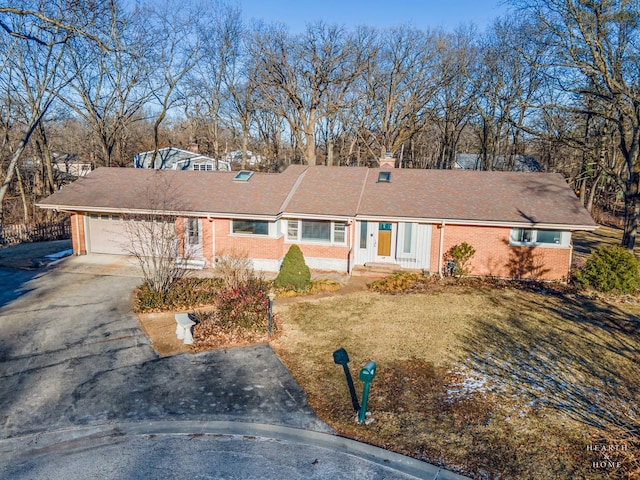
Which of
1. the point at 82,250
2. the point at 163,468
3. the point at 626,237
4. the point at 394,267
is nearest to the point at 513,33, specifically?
the point at 626,237

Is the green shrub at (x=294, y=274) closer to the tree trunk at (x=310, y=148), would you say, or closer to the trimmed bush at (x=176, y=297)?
the trimmed bush at (x=176, y=297)

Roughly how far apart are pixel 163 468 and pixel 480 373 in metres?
6.25

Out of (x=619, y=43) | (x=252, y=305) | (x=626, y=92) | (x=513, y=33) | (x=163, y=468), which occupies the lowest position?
(x=163, y=468)

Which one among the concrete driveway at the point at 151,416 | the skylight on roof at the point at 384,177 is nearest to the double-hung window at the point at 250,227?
the skylight on roof at the point at 384,177

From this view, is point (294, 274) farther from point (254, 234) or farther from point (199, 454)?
point (199, 454)

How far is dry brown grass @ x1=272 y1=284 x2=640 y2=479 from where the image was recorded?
6293 millimetres

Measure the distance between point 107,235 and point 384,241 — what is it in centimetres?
1223

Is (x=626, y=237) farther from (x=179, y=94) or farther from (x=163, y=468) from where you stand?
(x=179, y=94)

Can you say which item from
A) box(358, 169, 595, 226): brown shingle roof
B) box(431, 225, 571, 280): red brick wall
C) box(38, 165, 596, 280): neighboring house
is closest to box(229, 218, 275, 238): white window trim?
box(38, 165, 596, 280): neighboring house

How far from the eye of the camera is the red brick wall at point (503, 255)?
15867 mm

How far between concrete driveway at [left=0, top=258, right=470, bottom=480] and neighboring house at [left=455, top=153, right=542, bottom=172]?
34.9 m

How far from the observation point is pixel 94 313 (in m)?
11.8

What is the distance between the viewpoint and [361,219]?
16781 millimetres

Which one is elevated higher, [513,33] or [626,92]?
[513,33]
